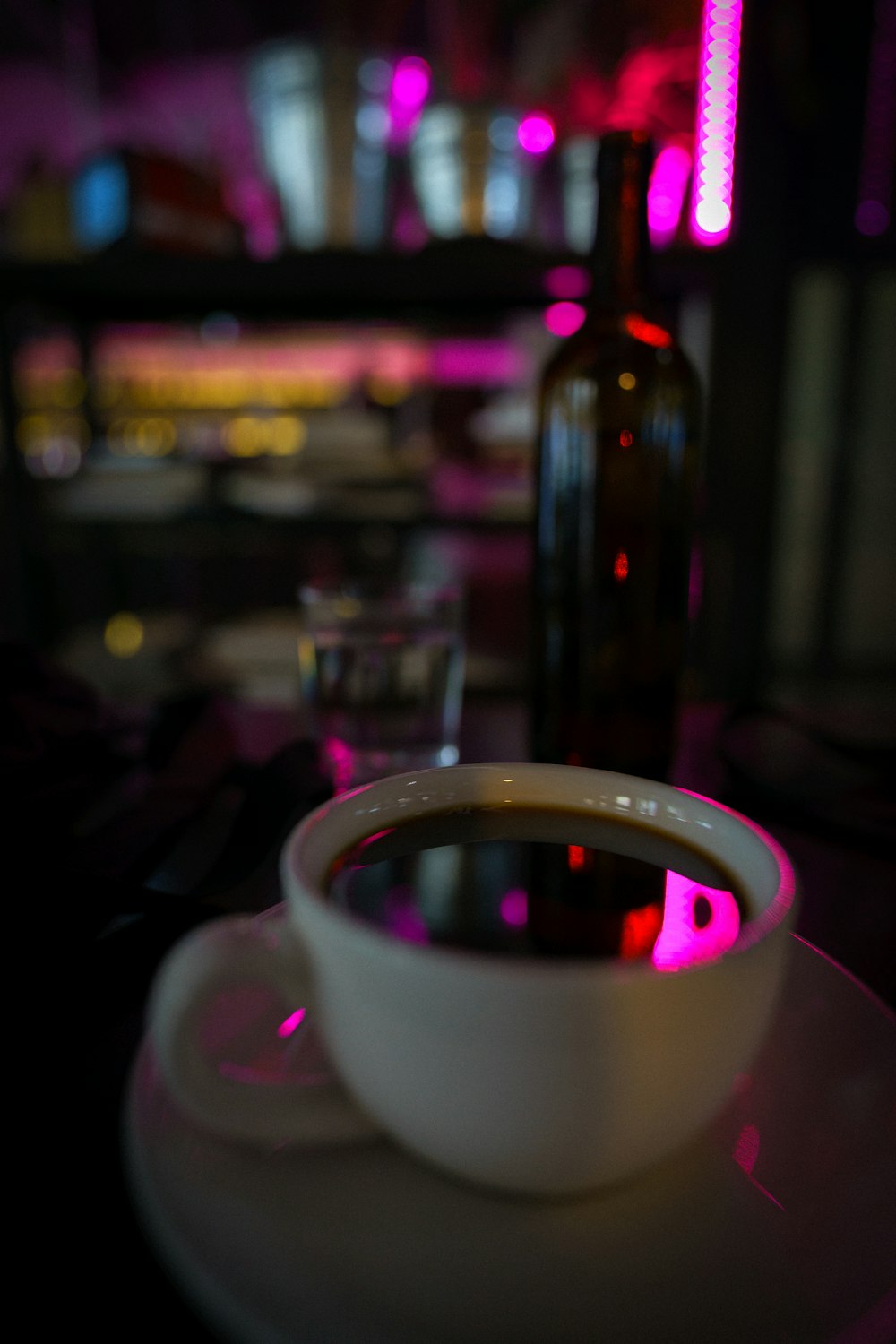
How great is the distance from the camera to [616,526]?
51cm

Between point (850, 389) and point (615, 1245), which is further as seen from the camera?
point (850, 389)

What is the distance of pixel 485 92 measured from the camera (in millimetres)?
1149

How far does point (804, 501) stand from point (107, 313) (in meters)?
Answer: 1.53

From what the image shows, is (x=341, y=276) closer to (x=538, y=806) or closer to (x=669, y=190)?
(x=669, y=190)

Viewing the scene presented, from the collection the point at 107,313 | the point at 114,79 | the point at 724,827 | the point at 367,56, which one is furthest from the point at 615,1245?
the point at 114,79

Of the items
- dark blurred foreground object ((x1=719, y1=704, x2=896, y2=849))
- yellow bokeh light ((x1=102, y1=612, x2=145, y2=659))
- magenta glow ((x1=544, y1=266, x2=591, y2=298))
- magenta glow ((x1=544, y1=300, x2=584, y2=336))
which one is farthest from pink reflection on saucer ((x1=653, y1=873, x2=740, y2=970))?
yellow bokeh light ((x1=102, y1=612, x2=145, y2=659))

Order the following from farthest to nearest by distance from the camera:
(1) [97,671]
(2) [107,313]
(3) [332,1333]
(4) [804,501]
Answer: (4) [804,501] < (2) [107,313] < (1) [97,671] < (3) [332,1333]

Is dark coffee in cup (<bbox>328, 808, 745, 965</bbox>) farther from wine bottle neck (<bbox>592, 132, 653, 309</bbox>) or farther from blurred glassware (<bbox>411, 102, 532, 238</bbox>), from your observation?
blurred glassware (<bbox>411, 102, 532, 238</bbox>)

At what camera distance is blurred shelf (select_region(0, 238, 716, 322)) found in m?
1.16

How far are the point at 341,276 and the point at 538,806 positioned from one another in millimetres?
1089

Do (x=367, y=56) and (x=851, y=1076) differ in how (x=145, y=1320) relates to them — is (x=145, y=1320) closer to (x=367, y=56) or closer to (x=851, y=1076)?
(x=851, y=1076)

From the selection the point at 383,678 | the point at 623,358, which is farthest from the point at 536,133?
the point at 383,678

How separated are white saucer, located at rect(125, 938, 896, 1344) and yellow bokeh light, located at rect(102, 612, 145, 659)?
1.31 meters

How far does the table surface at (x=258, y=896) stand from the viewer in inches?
7.8
